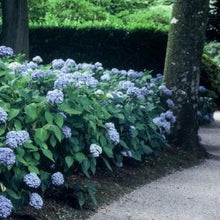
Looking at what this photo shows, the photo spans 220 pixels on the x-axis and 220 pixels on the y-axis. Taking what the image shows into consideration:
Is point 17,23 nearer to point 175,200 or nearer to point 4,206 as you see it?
point 175,200

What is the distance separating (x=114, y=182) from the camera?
7027 mm

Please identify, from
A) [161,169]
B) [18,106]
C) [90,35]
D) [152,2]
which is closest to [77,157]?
[18,106]

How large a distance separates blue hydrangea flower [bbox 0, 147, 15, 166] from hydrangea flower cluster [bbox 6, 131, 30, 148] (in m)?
0.17

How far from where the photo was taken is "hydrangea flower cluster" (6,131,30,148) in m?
4.84

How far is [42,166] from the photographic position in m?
5.72

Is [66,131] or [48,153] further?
[66,131]

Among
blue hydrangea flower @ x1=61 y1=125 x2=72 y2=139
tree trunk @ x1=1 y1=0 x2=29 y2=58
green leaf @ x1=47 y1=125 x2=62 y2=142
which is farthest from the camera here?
tree trunk @ x1=1 y1=0 x2=29 y2=58

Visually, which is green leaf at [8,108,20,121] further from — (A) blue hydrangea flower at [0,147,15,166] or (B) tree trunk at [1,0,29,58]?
(B) tree trunk at [1,0,29,58]

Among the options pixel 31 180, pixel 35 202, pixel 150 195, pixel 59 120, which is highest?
pixel 59 120

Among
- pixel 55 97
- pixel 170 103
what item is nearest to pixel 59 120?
pixel 55 97

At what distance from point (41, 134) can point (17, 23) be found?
811 centimetres

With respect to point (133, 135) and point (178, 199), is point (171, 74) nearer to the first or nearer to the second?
point (133, 135)

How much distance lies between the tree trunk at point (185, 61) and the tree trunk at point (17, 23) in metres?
4.40

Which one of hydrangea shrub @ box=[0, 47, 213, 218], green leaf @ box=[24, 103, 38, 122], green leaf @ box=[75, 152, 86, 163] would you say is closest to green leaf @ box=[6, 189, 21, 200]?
hydrangea shrub @ box=[0, 47, 213, 218]
